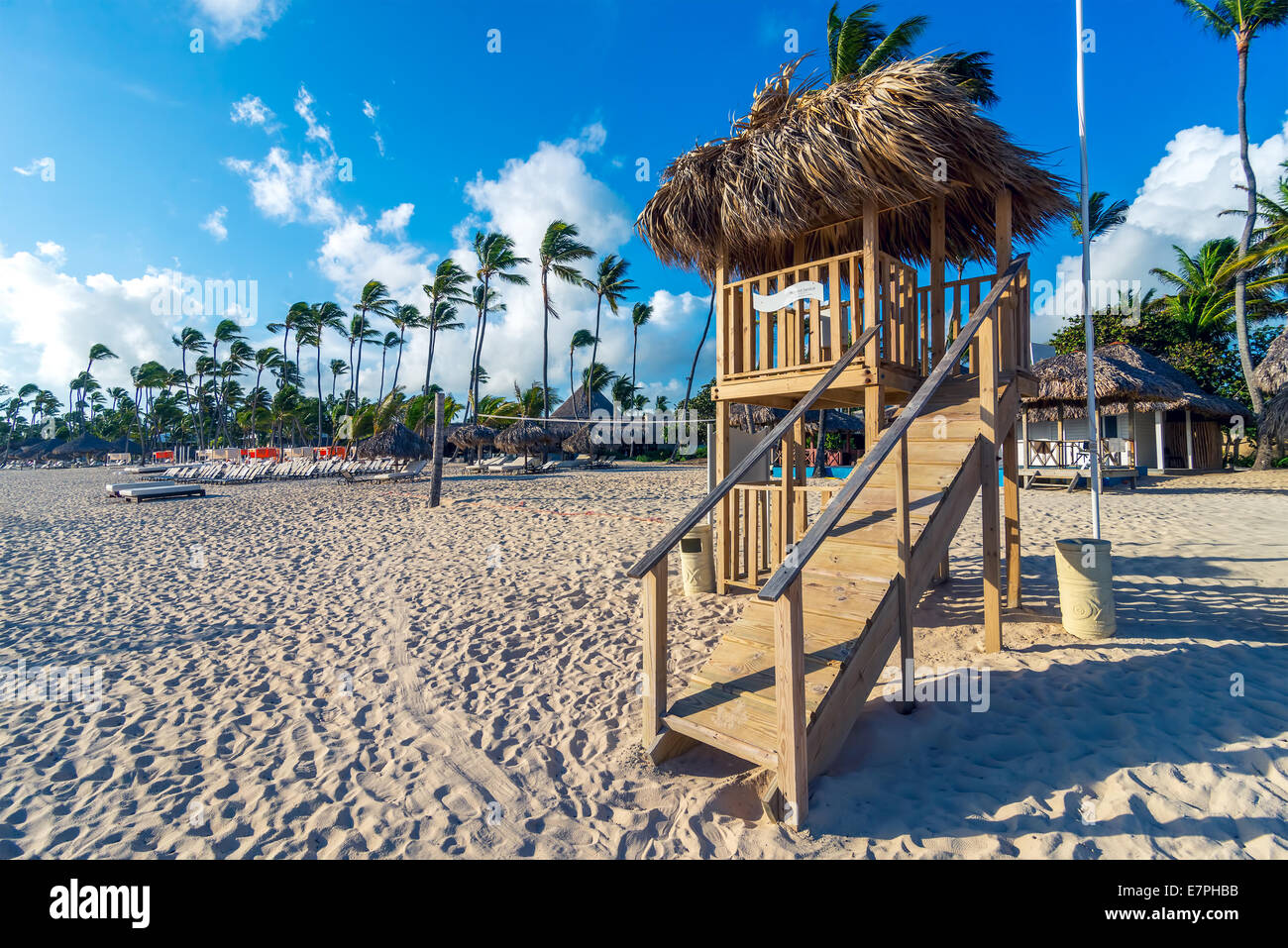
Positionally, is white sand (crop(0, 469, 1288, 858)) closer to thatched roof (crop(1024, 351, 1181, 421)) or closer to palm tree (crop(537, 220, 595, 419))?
thatched roof (crop(1024, 351, 1181, 421))

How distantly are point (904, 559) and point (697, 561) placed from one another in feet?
9.04

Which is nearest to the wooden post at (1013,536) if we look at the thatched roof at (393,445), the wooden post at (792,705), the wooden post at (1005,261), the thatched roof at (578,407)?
the wooden post at (1005,261)

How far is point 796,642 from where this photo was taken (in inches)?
88.5

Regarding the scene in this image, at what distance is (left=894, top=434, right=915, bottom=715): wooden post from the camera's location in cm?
298

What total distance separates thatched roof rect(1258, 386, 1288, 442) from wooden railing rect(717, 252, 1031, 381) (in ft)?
51.6

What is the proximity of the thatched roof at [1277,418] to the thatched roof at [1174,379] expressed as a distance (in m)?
1.57

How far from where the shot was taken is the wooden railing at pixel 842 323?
4.73 m

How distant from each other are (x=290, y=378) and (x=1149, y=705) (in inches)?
2776

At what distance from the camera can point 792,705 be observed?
226 cm

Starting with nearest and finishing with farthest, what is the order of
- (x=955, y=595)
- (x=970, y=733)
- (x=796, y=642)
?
(x=796, y=642) < (x=970, y=733) < (x=955, y=595)

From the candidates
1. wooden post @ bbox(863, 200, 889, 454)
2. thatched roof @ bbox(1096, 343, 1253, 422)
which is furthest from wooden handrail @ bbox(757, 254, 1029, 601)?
thatched roof @ bbox(1096, 343, 1253, 422)

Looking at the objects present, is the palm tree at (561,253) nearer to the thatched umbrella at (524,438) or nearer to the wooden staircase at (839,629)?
the thatched umbrella at (524,438)
